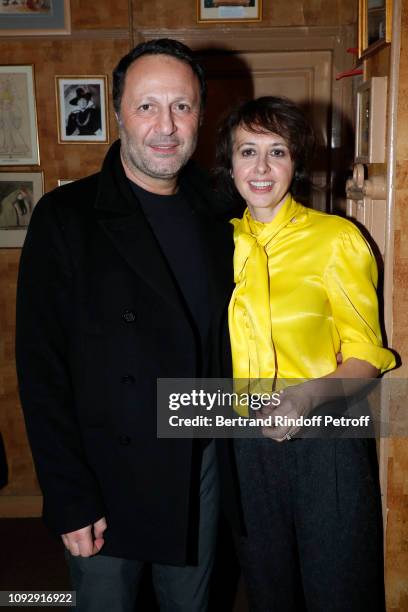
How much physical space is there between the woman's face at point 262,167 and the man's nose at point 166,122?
8.8 inches

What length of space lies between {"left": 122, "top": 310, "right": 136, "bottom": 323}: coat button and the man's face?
14.6 inches

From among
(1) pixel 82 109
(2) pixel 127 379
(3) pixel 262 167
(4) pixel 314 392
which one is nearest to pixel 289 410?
(4) pixel 314 392

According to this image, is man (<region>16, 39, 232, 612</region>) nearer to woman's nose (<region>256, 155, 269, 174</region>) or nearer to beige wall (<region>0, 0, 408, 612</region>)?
woman's nose (<region>256, 155, 269, 174</region>)

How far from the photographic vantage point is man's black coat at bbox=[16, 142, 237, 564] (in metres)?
1.38

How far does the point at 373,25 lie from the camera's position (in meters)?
1.79

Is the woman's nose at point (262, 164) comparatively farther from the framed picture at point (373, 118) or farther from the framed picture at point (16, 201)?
the framed picture at point (16, 201)

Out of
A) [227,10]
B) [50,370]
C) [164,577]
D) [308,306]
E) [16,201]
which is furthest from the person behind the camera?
[16,201]

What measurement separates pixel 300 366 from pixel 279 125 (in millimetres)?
645

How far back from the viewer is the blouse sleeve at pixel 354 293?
58.0 inches

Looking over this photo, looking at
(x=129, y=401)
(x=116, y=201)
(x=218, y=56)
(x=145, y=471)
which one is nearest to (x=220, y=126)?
(x=116, y=201)

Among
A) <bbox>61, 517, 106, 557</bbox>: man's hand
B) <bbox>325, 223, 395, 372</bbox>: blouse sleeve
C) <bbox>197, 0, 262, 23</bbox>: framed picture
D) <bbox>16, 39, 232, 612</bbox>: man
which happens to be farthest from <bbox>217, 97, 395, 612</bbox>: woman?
<bbox>197, 0, 262, 23</bbox>: framed picture

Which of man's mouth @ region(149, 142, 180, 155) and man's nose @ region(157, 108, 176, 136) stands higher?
man's nose @ region(157, 108, 176, 136)

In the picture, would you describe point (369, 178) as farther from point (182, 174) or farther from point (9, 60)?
point (9, 60)

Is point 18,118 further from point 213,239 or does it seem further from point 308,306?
point 308,306
